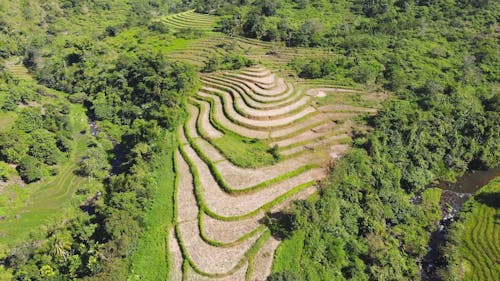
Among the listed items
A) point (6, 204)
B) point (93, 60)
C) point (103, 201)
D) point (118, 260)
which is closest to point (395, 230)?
point (118, 260)

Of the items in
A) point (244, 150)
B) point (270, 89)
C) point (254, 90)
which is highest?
point (270, 89)

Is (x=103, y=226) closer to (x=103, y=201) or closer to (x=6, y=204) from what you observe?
(x=103, y=201)

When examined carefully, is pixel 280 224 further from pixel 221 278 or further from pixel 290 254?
pixel 221 278

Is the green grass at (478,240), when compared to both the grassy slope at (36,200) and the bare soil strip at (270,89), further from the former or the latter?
the grassy slope at (36,200)

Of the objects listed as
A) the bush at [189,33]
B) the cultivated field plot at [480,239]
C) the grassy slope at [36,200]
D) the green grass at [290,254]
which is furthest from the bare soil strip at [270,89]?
the bush at [189,33]

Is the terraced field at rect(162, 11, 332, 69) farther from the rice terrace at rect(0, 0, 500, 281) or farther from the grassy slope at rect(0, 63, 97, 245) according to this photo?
the grassy slope at rect(0, 63, 97, 245)

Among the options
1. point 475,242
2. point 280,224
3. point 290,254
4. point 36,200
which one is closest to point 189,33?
point 36,200
